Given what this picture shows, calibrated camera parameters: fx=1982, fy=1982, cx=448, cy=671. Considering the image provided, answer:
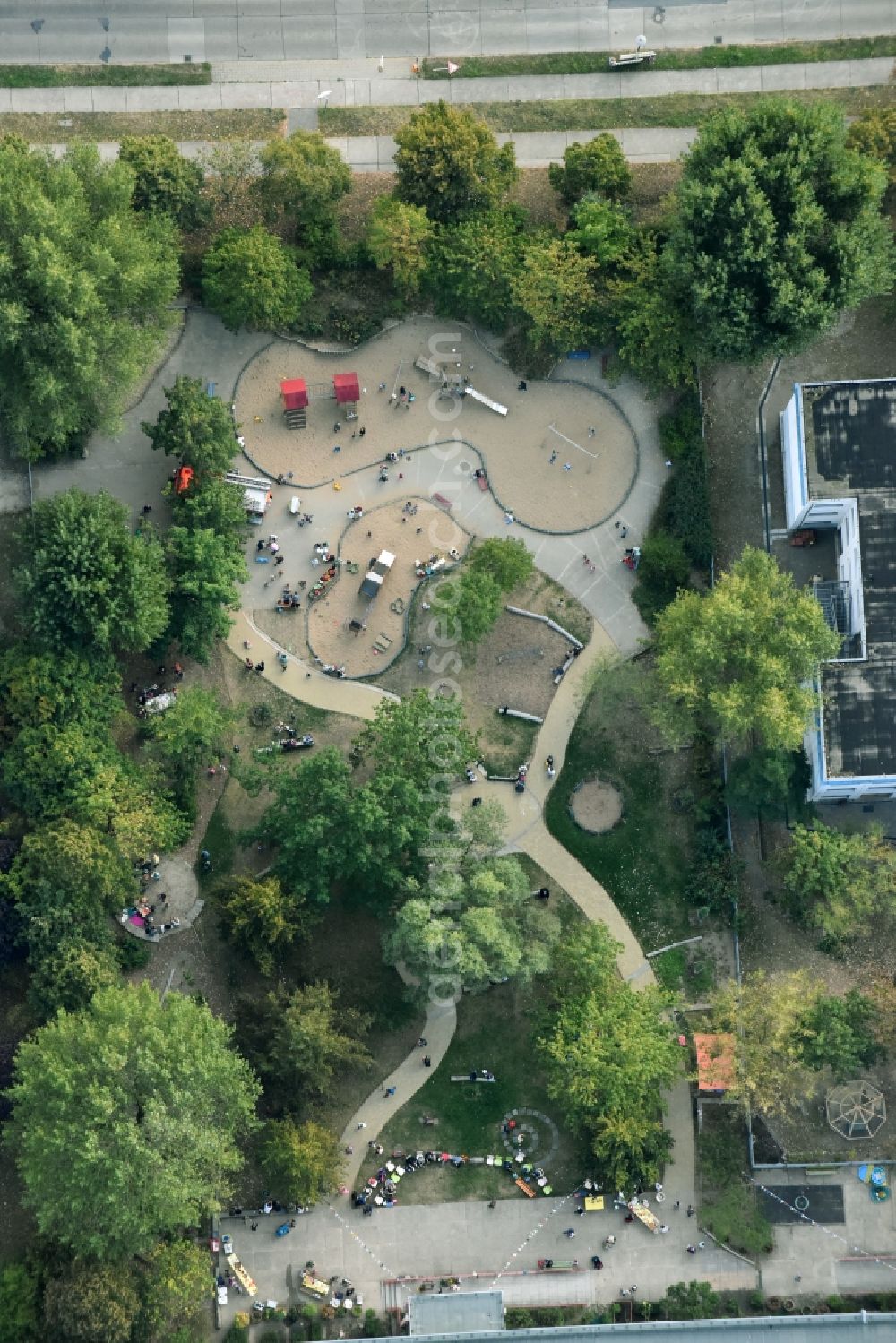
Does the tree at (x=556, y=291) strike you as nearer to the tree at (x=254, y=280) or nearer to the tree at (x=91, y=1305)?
the tree at (x=254, y=280)

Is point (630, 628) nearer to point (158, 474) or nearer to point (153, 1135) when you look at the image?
point (158, 474)

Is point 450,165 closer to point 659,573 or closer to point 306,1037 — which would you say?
point 659,573

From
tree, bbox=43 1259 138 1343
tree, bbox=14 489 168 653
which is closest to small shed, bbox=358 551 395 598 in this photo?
tree, bbox=14 489 168 653

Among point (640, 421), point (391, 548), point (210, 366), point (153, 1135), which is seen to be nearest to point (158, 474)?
point (210, 366)

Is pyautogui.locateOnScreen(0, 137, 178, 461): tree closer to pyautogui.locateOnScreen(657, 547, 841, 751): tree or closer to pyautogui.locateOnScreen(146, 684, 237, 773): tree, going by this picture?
pyautogui.locateOnScreen(146, 684, 237, 773): tree

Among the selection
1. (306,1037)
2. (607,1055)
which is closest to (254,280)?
(306,1037)

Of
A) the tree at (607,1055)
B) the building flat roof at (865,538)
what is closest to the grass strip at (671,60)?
the building flat roof at (865,538)

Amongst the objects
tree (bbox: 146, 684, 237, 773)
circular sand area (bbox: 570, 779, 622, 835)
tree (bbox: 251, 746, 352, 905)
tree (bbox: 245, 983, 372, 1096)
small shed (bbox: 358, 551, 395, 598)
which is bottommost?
tree (bbox: 245, 983, 372, 1096)

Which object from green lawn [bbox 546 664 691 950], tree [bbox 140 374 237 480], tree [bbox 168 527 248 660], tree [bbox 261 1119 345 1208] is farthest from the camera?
green lawn [bbox 546 664 691 950]
